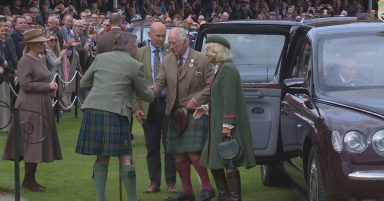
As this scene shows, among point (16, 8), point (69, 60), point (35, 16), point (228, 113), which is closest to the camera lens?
point (228, 113)

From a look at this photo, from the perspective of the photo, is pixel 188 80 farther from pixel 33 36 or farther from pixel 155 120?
pixel 33 36

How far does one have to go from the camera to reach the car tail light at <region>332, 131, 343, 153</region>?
7144 mm

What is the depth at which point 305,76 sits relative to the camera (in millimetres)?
8695

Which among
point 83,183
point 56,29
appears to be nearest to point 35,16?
point 56,29

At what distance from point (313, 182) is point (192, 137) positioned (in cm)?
187

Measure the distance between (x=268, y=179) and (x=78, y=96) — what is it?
29.5 ft

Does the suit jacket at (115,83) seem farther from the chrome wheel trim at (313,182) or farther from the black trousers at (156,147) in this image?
the chrome wheel trim at (313,182)

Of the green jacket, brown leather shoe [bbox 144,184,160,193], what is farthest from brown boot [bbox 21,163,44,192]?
the green jacket

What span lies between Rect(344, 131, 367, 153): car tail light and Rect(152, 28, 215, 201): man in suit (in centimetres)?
250

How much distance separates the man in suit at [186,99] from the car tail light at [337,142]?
93.9 inches

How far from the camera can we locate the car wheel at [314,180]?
7511 mm

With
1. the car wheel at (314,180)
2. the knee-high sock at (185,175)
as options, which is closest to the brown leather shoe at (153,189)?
Result: the knee-high sock at (185,175)

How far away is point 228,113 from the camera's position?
8.60 metres

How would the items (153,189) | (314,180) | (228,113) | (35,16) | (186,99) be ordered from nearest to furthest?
(314,180), (228,113), (186,99), (153,189), (35,16)
